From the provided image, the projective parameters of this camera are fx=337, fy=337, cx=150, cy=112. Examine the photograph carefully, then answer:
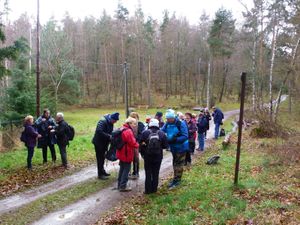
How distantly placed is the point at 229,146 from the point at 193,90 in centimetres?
4848

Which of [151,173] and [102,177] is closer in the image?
[151,173]

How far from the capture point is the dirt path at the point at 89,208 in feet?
24.9

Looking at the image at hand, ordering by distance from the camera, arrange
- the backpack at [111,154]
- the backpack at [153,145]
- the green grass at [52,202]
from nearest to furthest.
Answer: the green grass at [52,202]
the backpack at [153,145]
the backpack at [111,154]

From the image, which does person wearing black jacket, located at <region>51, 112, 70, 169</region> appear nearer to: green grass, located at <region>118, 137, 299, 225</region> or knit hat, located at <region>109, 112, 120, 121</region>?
knit hat, located at <region>109, 112, 120, 121</region>

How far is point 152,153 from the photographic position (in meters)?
8.58

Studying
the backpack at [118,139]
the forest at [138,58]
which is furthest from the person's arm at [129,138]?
the forest at [138,58]

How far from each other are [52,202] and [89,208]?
1157 mm

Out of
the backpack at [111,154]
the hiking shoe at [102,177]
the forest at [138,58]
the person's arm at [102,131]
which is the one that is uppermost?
the forest at [138,58]

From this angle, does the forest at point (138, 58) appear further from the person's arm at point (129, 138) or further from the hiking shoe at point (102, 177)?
the person's arm at point (129, 138)

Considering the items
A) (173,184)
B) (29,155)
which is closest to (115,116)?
(173,184)

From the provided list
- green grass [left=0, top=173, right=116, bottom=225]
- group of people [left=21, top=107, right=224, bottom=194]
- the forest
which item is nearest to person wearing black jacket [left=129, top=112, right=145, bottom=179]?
group of people [left=21, top=107, right=224, bottom=194]

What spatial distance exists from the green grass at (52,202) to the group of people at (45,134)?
208 centimetres

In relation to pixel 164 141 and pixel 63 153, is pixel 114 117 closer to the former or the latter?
pixel 164 141

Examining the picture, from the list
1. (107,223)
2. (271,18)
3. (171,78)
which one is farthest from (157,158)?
(171,78)
